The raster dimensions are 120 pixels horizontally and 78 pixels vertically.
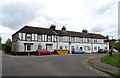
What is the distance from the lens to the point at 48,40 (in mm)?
39406

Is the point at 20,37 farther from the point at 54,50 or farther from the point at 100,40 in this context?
the point at 100,40

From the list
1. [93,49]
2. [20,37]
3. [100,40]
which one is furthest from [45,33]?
[100,40]

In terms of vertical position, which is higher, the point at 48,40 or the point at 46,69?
the point at 48,40

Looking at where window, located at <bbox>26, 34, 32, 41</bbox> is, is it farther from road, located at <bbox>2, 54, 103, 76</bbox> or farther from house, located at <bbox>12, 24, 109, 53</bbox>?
road, located at <bbox>2, 54, 103, 76</bbox>

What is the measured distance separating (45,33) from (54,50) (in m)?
5.28

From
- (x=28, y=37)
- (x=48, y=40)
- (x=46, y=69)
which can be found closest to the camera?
(x=46, y=69)

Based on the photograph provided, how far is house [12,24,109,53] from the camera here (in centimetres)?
3520

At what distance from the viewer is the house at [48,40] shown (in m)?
35.2

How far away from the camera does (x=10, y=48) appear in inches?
1704

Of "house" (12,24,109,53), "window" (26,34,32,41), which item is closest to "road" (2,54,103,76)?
"house" (12,24,109,53)

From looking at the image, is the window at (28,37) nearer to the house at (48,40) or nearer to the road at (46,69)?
the house at (48,40)

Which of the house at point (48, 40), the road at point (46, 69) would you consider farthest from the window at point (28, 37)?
the road at point (46, 69)

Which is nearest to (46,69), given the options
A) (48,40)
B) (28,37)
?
(28,37)

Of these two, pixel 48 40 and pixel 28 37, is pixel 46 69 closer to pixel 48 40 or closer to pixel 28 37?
pixel 28 37
